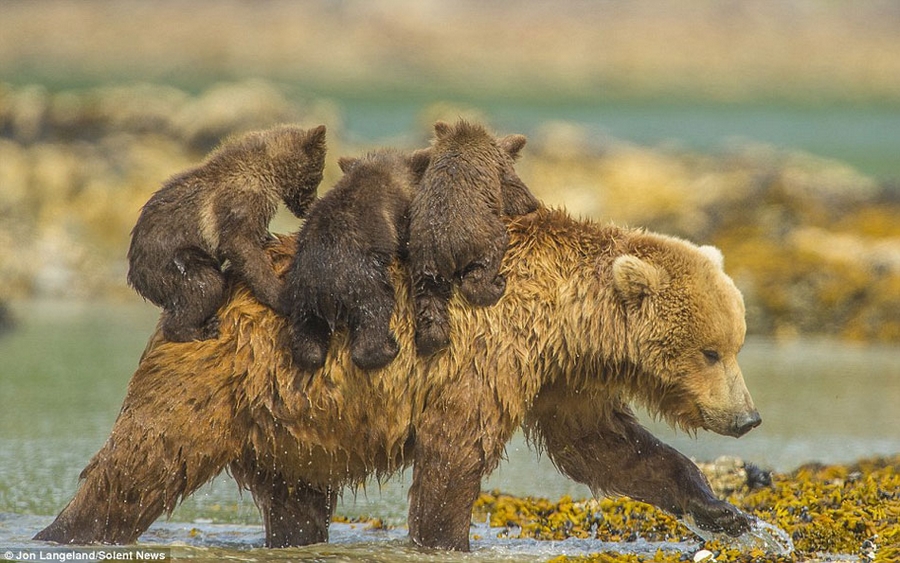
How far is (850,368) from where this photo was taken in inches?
599

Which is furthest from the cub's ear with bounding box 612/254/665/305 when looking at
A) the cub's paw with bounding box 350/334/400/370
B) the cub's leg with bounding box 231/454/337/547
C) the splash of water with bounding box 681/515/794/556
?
the cub's leg with bounding box 231/454/337/547

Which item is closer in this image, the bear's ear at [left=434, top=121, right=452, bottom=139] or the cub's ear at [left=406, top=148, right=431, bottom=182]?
the bear's ear at [left=434, top=121, right=452, bottom=139]

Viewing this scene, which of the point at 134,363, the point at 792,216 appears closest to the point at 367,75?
the point at 792,216

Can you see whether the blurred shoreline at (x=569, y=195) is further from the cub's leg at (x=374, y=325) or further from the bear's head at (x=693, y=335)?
the cub's leg at (x=374, y=325)

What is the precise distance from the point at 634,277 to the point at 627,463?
45.1 inches

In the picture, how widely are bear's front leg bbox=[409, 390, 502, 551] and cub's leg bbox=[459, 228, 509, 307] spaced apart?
0.48 meters

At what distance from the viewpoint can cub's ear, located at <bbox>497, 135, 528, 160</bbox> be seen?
7746 mm

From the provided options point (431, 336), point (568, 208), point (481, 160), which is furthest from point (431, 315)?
point (568, 208)

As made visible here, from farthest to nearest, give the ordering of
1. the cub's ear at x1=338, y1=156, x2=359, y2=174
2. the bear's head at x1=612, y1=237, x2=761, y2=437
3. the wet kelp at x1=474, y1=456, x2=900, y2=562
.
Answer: the wet kelp at x1=474, y1=456, x2=900, y2=562
the cub's ear at x1=338, y1=156, x2=359, y2=174
the bear's head at x1=612, y1=237, x2=761, y2=437

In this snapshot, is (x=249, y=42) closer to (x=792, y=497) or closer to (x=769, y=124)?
(x=769, y=124)

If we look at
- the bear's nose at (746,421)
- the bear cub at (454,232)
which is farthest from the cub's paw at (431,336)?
the bear's nose at (746,421)

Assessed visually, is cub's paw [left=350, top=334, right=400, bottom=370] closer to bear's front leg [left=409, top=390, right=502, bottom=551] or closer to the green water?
bear's front leg [left=409, top=390, right=502, bottom=551]

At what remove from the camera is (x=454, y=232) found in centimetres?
709

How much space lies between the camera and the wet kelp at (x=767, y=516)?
764 centimetres
